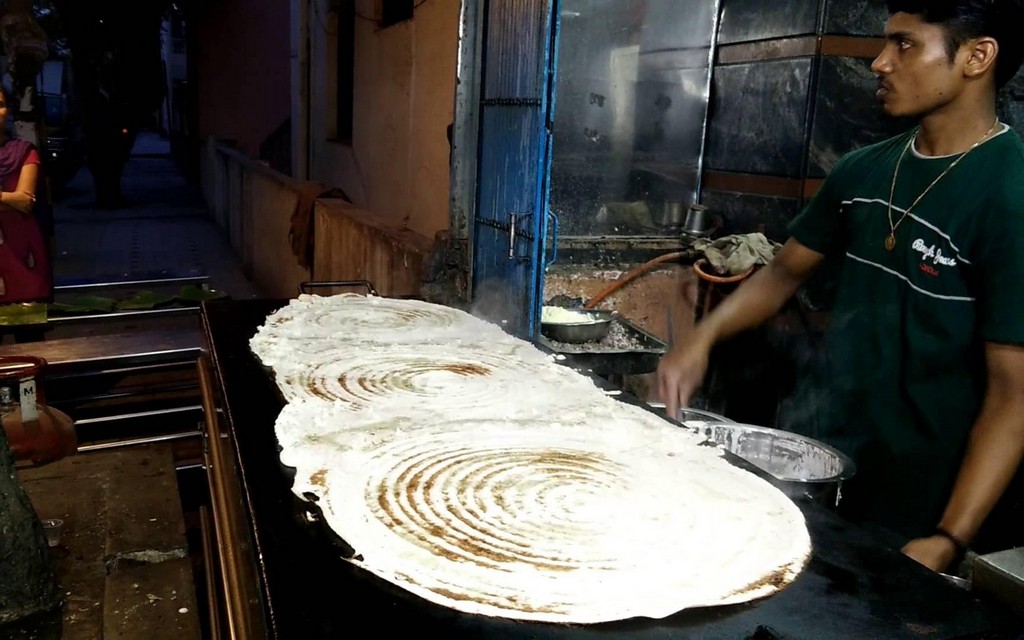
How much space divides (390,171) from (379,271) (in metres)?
2.30

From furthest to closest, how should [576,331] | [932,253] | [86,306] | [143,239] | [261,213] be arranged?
[143,239]
[261,213]
[86,306]
[576,331]
[932,253]

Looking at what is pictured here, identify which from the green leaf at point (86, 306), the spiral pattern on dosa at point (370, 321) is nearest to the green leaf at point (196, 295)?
the green leaf at point (86, 306)

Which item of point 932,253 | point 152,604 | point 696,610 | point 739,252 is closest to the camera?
point 696,610

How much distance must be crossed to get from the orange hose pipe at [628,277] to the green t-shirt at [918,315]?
2022 millimetres

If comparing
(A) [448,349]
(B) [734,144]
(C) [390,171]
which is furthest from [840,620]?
(C) [390,171]

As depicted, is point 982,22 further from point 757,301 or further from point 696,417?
point 696,417

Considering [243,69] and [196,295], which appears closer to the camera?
[196,295]

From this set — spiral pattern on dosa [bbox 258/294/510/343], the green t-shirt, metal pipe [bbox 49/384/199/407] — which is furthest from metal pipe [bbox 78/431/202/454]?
the green t-shirt

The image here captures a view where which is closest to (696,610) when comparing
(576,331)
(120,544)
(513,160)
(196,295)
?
(576,331)

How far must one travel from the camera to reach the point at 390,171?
703 cm

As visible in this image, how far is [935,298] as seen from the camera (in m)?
2.05

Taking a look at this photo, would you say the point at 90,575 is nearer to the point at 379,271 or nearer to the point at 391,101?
the point at 379,271

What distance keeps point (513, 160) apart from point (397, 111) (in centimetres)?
349

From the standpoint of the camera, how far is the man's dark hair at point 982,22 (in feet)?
6.47
